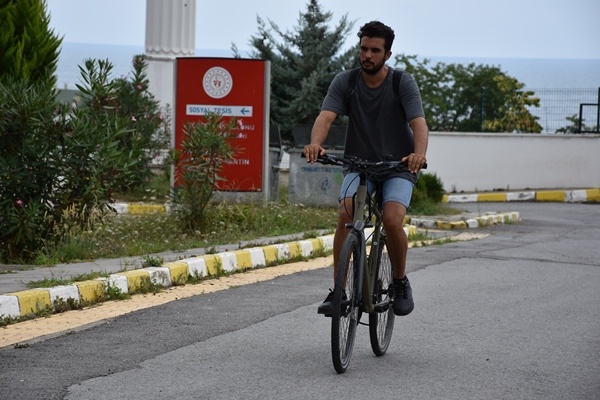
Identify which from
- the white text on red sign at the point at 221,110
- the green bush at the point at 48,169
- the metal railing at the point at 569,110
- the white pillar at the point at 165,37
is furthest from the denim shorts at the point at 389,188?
the metal railing at the point at 569,110

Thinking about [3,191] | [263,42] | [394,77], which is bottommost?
[3,191]

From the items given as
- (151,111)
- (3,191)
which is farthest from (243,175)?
(3,191)

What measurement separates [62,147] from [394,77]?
5576 mm

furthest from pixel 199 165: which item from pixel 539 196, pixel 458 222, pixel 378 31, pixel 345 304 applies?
pixel 539 196

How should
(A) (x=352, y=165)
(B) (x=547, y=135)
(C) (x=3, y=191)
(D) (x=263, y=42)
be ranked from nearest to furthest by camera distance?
(A) (x=352, y=165) → (C) (x=3, y=191) → (B) (x=547, y=135) → (D) (x=263, y=42)

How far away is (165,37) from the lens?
27.1 metres

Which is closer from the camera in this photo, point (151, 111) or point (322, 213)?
point (322, 213)

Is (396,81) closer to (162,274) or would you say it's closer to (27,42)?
(162,274)

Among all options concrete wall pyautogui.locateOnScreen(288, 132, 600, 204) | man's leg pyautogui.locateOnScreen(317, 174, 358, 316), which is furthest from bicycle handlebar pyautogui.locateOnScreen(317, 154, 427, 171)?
concrete wall pyautogui.locateOnScreen(288, 132, 600, 204)

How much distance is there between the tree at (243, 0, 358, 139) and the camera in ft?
100

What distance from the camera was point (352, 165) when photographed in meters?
6.89

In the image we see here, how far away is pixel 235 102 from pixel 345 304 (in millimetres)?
11188

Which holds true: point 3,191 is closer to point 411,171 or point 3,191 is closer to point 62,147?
point 62,147

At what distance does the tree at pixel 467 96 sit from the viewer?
31.7 meters
